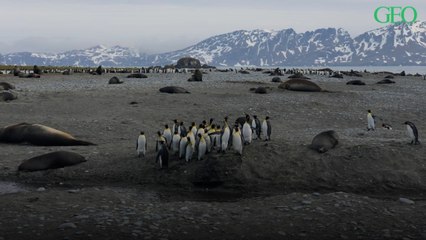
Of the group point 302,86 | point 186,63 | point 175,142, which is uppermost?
point 186,63

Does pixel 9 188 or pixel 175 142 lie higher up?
pixel 175 142

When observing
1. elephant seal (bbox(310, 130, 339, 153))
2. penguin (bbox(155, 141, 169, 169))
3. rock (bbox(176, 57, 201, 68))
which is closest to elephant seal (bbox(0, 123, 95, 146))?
penguin (bbox(155, 141, 169, 169))

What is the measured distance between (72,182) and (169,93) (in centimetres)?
1730

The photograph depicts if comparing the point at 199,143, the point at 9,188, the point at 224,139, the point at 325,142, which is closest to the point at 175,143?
the point at 199,143

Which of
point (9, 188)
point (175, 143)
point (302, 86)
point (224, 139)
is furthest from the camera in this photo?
point (302, 86)

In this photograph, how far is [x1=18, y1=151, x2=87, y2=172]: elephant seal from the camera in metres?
11.9

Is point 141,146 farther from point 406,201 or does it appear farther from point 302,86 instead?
point 302,86

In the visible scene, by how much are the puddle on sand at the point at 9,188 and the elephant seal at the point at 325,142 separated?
7.03 m

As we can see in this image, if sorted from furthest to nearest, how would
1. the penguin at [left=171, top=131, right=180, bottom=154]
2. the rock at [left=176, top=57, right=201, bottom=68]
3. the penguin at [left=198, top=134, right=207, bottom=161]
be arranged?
the rock at [left=176, top=57, right=201, bottom=68] < the penguin at [left=171, top=131, right=180, bottom=154] < the penguin at [left=198, top=134, right=207, bottom=161]

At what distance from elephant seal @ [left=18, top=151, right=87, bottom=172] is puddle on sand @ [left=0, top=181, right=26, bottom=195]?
2.79 feet

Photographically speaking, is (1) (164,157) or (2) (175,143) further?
(2) (175,143)

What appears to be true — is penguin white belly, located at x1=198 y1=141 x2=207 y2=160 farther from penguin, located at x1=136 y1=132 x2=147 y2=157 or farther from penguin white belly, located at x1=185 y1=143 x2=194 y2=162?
penguin, located at x1=136 y1=132 x2=147 y2=157

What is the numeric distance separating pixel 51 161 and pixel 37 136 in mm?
2983

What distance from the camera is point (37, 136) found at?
1484cm
